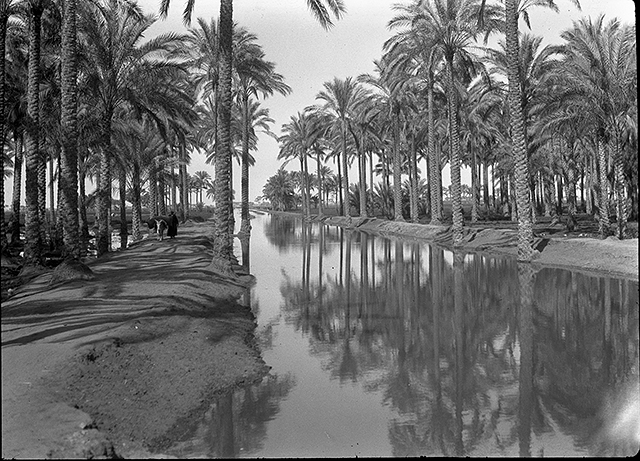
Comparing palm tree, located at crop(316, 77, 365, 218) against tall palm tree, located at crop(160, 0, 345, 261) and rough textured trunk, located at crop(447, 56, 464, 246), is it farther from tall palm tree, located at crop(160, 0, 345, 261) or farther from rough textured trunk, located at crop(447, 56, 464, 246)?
tall palm tree, located at crop(160, 0, 345, 261)

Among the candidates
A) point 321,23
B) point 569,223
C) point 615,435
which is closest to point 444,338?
point 615,435

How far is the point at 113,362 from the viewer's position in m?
7.45

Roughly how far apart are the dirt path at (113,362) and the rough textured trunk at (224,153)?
3717mm

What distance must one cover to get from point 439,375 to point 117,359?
4.74 meters

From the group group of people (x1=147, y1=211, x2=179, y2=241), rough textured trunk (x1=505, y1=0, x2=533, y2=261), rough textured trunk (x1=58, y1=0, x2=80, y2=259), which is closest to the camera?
rough textured trunk (x1=58, y1=0, x2=80, y2=259)

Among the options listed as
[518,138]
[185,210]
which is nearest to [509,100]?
[518,138]

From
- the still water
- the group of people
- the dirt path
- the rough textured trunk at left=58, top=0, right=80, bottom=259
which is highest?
the rough textured trunk at left=58, top=0, right=80, bottom=259

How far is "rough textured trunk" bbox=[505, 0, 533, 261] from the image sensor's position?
22.6m

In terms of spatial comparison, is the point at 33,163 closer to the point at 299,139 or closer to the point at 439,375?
the point at 439,375

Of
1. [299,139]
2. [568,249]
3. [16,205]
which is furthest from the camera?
[299,139]

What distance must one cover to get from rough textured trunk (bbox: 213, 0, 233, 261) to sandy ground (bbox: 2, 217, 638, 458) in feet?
6.37

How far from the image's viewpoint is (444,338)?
10.4m

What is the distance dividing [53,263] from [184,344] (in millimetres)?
Result: 13812

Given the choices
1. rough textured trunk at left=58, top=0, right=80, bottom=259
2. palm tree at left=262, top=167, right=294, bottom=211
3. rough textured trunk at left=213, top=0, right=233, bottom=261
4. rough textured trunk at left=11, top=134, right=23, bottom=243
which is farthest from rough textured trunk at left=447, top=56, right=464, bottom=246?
palm tree at left=262, top=167, right=294, bottom=211
